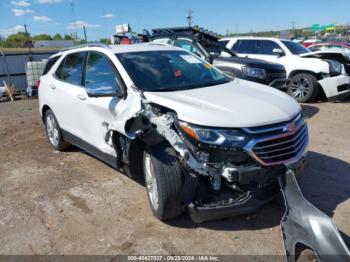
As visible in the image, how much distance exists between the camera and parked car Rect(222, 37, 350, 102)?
9133 mm

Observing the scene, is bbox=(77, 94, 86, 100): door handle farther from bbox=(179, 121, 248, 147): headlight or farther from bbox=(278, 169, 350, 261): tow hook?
bbox=(278, 169, 350, 261): tow hook

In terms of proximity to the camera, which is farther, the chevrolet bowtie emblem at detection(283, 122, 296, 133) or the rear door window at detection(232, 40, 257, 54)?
the rear door window at detection(232, 40, 257, 54)

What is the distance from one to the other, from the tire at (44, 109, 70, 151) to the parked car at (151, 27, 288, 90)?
385 centimetres

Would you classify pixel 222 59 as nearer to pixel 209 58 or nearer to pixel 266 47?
pixel 209 58

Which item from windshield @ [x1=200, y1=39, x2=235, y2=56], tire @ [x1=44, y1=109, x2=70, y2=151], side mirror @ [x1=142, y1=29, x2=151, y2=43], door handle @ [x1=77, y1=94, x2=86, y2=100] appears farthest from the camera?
side mirror @ [x1=142, y1=29, x2=151, y2=43]

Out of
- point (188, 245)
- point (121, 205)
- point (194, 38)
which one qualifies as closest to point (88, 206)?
point (121, 205)

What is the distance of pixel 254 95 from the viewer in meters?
3.79

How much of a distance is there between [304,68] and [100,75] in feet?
22.1

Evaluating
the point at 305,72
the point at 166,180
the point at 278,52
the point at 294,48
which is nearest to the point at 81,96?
the point at 166,180

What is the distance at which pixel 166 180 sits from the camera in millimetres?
3248

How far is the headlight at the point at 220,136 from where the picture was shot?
3039 mm

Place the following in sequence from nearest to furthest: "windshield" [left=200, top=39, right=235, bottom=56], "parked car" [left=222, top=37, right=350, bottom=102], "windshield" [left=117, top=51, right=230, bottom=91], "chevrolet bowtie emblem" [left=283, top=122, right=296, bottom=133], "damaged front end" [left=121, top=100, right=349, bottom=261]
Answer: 1. "damaged front end" [left=121, top=100, right=349, bottom=261]
2. "chevrolet bowtie emblem" [left=283, top=122, right=296, bottom=133]
3. "windshield" [left=117, top=51, right=230, bottom=91]
4. "windshield" [left=200, top=39, right=235, bottom=56]
5. "parked car" [left=222, top=37, right=350, bottom=102]

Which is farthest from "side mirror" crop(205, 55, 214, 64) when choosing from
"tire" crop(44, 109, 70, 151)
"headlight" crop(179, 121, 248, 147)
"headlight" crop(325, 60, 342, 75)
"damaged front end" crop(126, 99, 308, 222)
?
"headlight" crop(179, 121, 248, 147)

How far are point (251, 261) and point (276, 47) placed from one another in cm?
865
